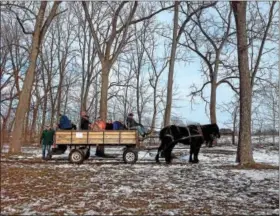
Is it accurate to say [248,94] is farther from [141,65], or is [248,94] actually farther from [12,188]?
[141,65]

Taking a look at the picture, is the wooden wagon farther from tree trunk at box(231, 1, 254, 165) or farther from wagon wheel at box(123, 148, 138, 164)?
tree trunk at box(231, 1, 254, 165)

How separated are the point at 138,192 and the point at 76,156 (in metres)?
6.77

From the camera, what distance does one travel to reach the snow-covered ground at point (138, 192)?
7.78m

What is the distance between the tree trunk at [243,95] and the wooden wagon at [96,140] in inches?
152

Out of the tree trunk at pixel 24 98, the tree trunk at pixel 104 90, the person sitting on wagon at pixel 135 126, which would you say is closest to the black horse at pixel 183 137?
the person sitting on wagon at pixel 135 126

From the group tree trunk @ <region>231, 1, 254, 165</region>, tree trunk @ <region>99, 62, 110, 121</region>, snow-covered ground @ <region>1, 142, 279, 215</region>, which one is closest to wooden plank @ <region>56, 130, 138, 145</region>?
snow-covered ground @ <region>1, 142, 279, 215</region>

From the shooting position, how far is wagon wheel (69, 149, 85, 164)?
15586mm

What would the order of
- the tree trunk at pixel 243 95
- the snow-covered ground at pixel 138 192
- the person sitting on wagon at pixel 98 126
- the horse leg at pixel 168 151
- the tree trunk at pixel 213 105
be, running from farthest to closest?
the tree trunk at pixel 213 105 → the person sitting on wagon at pixel 98 126 → the horse leg at pixel 168 151 → the tree trunk at pixel 243 95 → the snow-covered ground at pixel 138 192

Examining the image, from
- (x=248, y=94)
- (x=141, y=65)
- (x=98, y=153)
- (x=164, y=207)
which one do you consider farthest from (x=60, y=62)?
(x=164, y=207)

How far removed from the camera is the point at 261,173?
12.2 m

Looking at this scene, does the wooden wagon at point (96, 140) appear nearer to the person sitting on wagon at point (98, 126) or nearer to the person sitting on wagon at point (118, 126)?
the person sitting on wagon at point (98, 126)

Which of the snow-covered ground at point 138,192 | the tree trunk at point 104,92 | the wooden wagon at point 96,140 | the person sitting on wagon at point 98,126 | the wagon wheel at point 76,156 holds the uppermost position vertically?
the tree trunk at point 104,92

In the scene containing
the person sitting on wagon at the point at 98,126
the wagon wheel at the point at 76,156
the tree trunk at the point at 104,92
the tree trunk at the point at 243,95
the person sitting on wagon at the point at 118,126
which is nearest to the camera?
the tree trunk at the point at 243,95

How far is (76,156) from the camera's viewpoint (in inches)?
616
